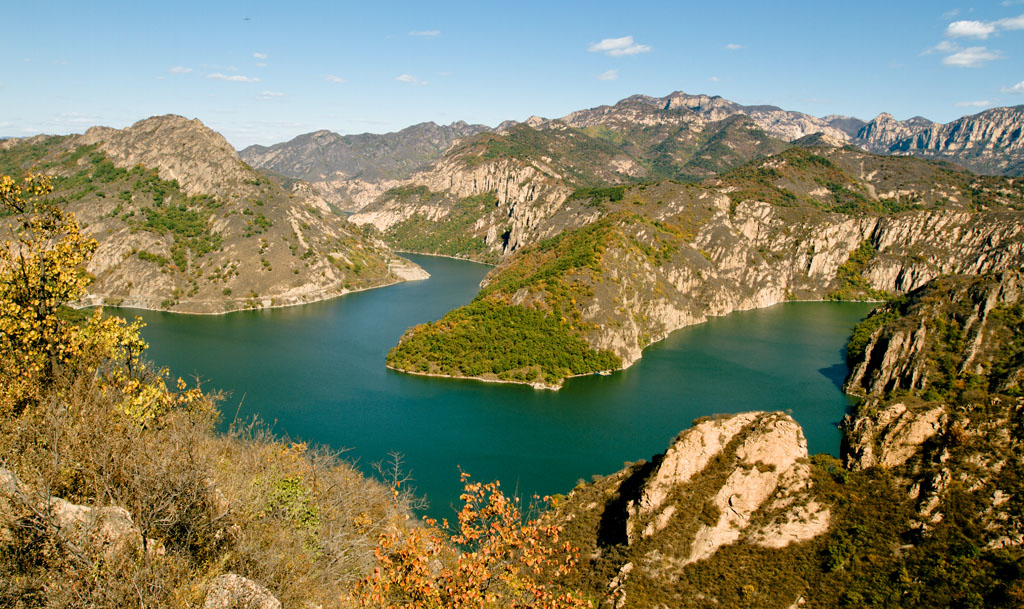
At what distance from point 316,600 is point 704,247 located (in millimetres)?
111034

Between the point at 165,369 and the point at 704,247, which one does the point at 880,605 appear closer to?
the point at 165,369

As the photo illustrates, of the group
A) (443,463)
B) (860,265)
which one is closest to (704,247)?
(860,265)

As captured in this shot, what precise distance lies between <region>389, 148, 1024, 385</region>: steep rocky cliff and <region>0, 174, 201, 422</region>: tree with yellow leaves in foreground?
53.4m

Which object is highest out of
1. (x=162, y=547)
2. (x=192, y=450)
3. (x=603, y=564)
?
(x=192, y=450)

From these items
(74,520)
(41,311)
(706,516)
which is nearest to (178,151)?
(41,311)

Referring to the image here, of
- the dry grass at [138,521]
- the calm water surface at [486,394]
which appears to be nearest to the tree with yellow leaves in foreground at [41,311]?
the dry grass at [138,521]

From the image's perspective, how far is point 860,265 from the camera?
400 feet

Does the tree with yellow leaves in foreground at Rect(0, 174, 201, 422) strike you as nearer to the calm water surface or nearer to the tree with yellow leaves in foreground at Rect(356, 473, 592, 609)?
the tree with yellow leaves in foreground at Rect(356, 473, 592, 609)

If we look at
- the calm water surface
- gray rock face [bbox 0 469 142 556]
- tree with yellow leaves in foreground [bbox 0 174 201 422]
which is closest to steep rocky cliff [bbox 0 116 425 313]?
the calm water surface

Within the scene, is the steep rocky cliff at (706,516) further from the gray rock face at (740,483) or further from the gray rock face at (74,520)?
the gray rock face at (74,520)

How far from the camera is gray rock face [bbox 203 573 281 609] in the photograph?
342 inches

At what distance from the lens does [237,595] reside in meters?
8.87

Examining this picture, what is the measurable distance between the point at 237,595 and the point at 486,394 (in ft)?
172

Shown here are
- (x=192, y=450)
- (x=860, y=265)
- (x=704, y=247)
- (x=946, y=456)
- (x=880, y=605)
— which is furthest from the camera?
(x=860, y=265)
